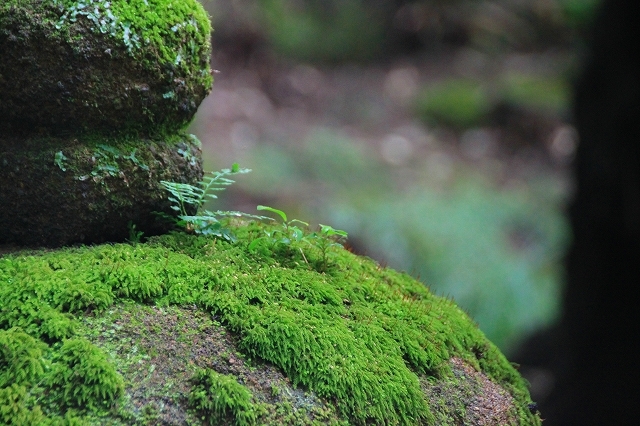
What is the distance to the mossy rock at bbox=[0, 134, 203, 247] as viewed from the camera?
2.45 m

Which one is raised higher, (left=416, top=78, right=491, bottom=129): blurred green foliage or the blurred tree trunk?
(left=416, top=78, right=491, bottom=129): blurred green foliage

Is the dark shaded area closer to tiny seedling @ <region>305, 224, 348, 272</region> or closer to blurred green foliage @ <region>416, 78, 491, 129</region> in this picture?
tiny seedling @ <region>305, 224, 348, 272</region>

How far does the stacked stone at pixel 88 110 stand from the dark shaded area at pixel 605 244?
3581mm

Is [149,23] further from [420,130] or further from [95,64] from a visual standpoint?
[420,130]

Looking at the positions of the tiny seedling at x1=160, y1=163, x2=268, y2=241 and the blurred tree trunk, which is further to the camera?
the blurred tree trunk

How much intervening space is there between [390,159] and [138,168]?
8.73 m

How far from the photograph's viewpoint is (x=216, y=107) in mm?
10391

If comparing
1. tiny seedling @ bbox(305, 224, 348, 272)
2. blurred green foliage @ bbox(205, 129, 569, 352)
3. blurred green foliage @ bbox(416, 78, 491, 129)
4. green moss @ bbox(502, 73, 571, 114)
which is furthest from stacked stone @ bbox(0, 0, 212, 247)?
green moss @ bbox(502, 73, 571, 114)

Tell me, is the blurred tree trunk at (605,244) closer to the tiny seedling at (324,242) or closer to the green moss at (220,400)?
the tiny seedling at (324,242)

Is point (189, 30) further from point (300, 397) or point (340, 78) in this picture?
point (340, 78)

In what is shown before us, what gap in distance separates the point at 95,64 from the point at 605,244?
4.23 m

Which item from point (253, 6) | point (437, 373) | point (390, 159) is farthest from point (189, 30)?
point (253, 6)

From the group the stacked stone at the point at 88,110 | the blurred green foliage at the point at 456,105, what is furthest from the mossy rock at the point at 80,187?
the blurred green foliage at the point at 456,105

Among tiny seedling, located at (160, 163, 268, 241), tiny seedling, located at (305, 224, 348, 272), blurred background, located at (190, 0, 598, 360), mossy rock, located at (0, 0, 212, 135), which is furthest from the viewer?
blurred background, located at (190, 0, 598, 360)
